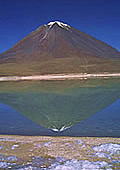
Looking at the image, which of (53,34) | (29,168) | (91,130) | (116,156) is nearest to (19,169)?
(29,168)

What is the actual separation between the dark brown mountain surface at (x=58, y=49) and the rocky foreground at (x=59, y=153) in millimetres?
93215

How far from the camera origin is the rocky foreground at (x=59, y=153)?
4410mm

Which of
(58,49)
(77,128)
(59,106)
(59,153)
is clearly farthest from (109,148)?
(58,49)

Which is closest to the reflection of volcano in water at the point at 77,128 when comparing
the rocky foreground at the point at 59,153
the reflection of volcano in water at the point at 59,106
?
the reflection of volcano in water at the point at 59,106

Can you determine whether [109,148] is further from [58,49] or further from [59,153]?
[58,49]

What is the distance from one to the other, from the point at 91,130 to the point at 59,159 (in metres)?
3.07

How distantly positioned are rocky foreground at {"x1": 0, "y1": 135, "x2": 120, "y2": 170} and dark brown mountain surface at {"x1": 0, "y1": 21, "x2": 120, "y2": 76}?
9321 centimetres

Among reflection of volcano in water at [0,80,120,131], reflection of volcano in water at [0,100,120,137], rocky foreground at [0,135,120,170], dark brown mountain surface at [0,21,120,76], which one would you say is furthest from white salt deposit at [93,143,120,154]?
dark brown mountain surface at [0,21,120,76]

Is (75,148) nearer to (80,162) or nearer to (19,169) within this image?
(80,162)

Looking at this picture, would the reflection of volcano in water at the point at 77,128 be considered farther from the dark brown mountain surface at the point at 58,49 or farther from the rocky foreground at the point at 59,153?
the dark brown mountain surface at the point at 58,49

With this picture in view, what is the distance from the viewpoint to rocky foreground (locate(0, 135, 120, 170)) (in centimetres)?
441

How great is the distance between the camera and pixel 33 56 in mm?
127750

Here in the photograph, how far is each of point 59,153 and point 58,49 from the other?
13292 cm

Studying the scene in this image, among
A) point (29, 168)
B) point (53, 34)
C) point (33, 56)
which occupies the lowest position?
point (29, 168)
